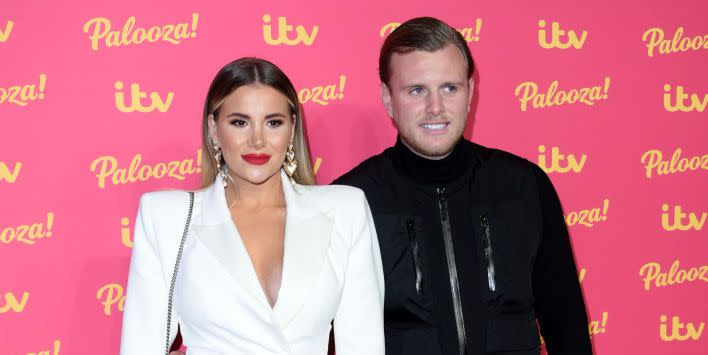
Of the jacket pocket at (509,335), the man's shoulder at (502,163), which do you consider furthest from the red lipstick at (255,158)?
the jacket pocket at (509,335)

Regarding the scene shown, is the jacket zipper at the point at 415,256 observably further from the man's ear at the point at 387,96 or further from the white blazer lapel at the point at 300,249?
the man's ear at the point at 387,96

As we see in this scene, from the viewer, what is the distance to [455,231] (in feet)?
8.90

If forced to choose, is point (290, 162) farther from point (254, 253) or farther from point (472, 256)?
point (472, 256)

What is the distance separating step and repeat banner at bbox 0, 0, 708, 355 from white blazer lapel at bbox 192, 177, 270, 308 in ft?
2.35

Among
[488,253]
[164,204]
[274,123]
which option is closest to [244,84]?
[274,123]

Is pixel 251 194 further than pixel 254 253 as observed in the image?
Yes

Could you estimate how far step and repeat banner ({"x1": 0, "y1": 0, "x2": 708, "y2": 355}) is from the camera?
3.17 metres

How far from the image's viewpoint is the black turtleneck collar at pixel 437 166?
2.74 meters

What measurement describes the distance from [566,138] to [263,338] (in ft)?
5.48

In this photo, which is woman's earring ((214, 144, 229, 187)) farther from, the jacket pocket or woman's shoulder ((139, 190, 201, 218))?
the jacket pocket

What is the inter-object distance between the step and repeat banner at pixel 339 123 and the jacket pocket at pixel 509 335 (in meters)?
0.90

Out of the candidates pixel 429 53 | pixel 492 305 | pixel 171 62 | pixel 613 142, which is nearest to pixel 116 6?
pixel 171 62

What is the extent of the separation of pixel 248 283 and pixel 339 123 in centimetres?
107

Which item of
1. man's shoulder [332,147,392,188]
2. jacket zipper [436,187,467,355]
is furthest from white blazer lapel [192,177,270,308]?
jacket zipper [436,187,467,355]
